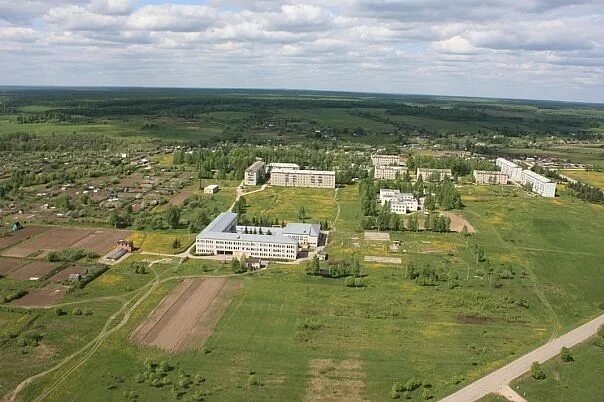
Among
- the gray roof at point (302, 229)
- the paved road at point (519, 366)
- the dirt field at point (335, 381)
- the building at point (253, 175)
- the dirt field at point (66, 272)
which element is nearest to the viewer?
the dirt field at point (335, 381)

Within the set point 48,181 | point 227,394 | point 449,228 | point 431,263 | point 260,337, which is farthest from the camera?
point 48,181

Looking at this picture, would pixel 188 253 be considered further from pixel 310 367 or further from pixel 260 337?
pixel 310 367

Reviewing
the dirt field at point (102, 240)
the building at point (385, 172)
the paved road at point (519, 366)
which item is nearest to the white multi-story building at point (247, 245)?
the dirt field at point (102, 240)

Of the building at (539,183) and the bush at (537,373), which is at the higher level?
the building at (539,183)

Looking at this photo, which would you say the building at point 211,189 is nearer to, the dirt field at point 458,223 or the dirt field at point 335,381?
the dirt field at point 458,223

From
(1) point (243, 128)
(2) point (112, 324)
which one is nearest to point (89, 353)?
(2) point (112, 324)

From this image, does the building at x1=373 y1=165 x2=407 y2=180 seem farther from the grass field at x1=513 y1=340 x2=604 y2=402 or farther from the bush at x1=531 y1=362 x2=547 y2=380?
the bush at x1=531 y1=362 x2=547 y2=380

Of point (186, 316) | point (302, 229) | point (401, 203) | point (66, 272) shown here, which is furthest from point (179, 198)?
point (186, 316)
